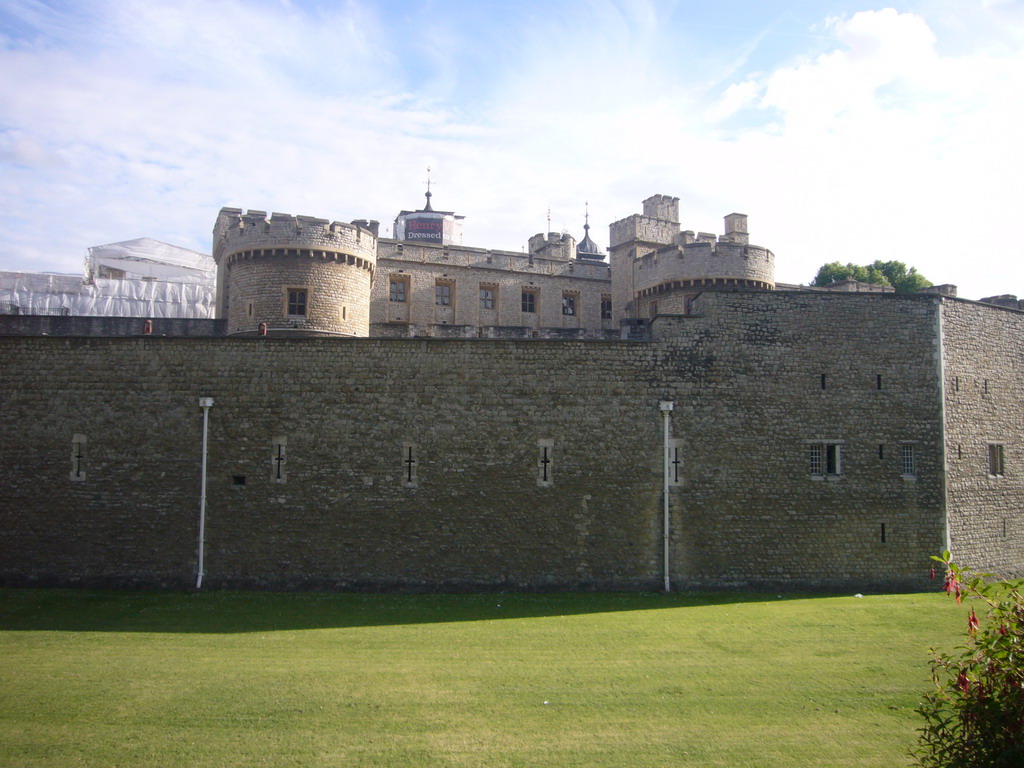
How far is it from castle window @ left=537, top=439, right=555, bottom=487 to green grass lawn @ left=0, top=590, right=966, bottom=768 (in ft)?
7.74

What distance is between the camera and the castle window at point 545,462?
17.2 metres

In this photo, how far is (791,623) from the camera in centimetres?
1491

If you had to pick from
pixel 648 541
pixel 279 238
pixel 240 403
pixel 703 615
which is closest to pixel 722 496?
pixel 648 541

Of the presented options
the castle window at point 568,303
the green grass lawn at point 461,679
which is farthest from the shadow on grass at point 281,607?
the castle window at point 568,303

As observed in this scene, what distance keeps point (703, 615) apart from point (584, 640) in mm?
2890

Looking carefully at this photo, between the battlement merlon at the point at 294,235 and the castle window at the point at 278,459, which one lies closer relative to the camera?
the castle window at the point at 278,459

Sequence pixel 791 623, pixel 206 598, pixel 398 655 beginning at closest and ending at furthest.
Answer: pixel 398 655
pixel 791 623
pixel 206 598

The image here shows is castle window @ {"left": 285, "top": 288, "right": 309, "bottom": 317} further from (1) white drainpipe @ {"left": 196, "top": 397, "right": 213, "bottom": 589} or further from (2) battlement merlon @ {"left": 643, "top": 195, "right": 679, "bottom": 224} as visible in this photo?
(2) battlement merlon @ {"left": 643, "top": 195, "right": 679, "bottom": 224}

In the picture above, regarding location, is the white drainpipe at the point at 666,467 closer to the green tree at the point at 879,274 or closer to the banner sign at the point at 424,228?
the green tree at the point at 879,274

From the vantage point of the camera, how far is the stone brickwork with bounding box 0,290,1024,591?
662 inches

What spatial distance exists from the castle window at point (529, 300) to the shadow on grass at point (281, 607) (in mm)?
16931

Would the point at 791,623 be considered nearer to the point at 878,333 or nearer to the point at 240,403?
the point at 878,333

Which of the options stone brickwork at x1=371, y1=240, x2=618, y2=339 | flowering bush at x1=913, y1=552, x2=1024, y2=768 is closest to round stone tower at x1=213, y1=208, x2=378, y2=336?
stone brickwork at x1=371, y1=240, x2=618, y2=339

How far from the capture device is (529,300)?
106ft
